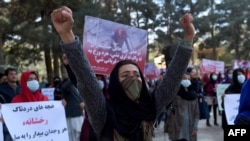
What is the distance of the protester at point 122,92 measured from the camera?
7.18ft

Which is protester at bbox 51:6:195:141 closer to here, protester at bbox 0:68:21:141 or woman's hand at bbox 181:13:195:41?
woman's hand at bbox 181:13:195:41

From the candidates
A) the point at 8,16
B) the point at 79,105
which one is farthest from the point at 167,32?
the point at 79,105

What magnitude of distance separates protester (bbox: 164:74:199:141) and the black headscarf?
14.3ft

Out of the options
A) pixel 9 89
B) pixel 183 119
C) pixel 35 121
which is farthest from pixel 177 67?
pixel 9 89

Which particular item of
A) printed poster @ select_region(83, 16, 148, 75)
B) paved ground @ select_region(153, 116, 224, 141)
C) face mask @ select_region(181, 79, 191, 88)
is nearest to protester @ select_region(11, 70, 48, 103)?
printed poster @ select_region(83, 16, 148, 75)

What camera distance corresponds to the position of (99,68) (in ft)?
17.9

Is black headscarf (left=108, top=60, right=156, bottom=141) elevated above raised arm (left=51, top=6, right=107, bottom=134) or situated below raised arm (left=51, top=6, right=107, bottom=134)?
below

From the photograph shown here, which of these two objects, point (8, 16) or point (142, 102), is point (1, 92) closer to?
point (142, 102)

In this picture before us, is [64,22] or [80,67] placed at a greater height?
[64,22]

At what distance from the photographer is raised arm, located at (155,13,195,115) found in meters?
2.40

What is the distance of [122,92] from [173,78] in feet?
0.97

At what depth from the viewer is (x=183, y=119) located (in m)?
6.77

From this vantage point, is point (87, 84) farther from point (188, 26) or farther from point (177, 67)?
point (188, 26)

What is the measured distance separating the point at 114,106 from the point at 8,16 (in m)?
15.3
